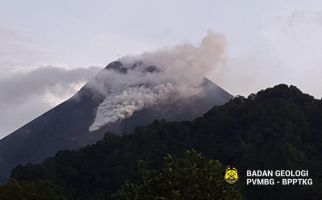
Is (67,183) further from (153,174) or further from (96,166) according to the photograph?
(153,174)

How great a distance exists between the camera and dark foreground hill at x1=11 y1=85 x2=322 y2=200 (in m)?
73.9

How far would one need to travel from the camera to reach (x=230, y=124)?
3676 inches

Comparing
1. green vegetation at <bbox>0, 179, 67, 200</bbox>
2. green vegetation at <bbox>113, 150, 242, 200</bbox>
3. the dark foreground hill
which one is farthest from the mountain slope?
green vegetation at <bbox>113, 150, 242, 200</bbox>

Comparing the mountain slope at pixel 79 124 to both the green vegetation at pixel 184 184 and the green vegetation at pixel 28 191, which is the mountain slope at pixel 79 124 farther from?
the green vegetation at pixel 184 184

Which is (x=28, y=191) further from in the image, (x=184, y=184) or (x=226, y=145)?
(x=226, y=145)

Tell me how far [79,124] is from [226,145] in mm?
106136

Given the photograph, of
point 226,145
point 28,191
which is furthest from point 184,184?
point 226,145

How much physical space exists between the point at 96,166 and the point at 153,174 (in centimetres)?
6330

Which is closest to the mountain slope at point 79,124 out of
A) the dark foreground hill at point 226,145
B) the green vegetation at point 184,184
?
the dark foreground hill at point 226,145

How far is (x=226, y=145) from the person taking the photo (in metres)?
81.4

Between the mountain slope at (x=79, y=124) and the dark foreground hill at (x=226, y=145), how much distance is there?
70111mm

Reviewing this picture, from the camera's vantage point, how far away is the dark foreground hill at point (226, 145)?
73875 millimetres

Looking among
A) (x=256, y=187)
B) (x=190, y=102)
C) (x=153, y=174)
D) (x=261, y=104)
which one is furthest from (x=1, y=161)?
(x=153, y=174)

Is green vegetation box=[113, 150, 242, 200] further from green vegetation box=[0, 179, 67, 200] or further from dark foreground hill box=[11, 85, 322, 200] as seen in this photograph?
dark foreground hill box=[11, 85, 322, 200]
